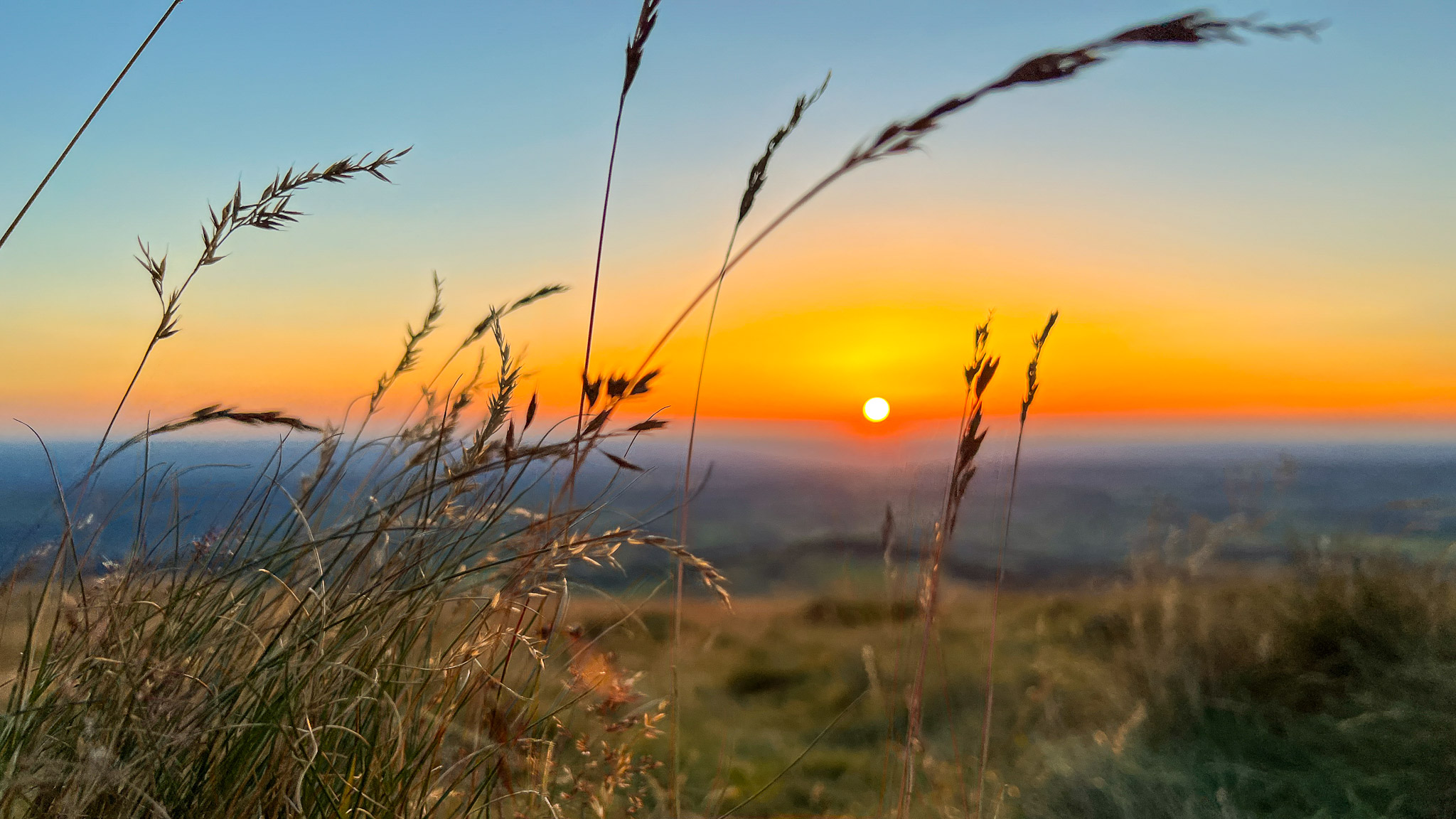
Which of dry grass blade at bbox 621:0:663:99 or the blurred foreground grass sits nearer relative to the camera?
dry grass blade at bbox 621:0:663:99

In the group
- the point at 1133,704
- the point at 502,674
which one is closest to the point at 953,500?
the point at 502,674

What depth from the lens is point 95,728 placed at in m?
1.14

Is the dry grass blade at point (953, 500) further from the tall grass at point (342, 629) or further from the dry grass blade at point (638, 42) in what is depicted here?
the dry grass blade at point (638, 42)

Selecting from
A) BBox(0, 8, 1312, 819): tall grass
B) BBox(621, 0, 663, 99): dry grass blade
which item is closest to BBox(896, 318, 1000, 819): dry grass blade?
BBox(0, 8, 1312, 819): tall grass

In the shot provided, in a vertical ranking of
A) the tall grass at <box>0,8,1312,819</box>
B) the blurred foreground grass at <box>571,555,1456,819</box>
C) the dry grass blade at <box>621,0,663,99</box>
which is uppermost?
the dry grass blade at <box>621,0,663,99</box>

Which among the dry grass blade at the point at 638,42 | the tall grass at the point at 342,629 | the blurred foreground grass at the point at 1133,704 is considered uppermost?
the dry grass blade at the point at 638,42

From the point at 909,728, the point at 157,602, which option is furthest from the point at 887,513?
the point at 157,602

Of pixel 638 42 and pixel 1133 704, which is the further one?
pixel 1133 704

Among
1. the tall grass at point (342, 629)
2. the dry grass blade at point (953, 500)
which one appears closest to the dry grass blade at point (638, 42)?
the tall grass at point (342, 629)

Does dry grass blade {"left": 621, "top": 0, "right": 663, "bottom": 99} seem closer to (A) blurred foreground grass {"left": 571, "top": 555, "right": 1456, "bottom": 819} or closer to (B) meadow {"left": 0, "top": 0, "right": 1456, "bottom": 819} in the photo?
(B) meadow {"left": 0, "top": 0, "right": 1456, "bottom": 819}

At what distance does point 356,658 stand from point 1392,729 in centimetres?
264

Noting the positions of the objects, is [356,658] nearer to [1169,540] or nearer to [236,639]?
[236,639]

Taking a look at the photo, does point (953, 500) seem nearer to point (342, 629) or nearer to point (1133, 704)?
point (342, 629)

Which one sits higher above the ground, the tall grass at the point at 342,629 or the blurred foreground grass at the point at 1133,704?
the tall grass at the point at 342,629
